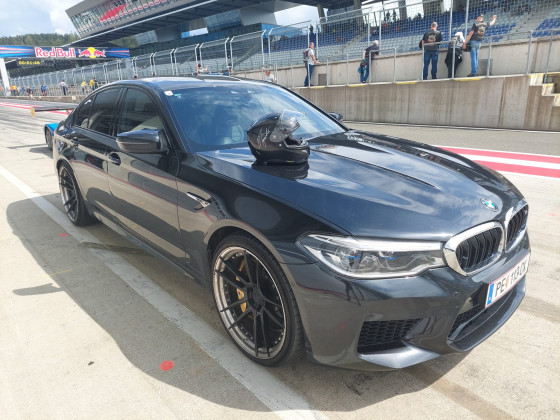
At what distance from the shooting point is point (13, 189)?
652 cm

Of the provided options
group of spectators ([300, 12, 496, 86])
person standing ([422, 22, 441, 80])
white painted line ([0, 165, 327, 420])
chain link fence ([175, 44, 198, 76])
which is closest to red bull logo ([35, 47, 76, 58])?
chain link fence ([175, 44, 198, 76])

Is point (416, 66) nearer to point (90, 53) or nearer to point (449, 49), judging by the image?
point (449, 49)

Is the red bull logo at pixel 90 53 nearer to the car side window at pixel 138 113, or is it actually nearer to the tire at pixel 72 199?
the tire at pixel 72 199

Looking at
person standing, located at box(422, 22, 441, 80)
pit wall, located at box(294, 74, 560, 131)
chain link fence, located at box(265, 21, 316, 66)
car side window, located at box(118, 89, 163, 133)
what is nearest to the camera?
car side window, located at box(118, 89, 163, 133)

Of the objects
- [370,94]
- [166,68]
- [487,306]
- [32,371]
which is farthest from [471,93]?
[166,68]

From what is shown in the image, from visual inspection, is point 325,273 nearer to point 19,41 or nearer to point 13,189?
point 13,189

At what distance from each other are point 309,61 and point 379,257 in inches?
624

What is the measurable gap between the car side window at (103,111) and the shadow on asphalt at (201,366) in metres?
1.25

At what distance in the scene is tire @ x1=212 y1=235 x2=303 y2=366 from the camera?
6.62ft

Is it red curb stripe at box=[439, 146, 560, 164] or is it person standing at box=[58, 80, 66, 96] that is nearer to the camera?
red curb stripe at box=[439, 146, 560, 164]

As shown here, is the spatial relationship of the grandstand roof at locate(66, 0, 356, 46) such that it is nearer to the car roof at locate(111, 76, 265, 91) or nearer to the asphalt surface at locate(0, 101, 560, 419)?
the car roof at locate(111, 76, 265, 91)

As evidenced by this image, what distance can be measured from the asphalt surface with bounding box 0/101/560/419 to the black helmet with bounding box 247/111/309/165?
1.17 metres

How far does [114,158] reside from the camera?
3.40 metres

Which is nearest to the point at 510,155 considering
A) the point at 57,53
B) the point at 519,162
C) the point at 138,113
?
the point at 519,162
